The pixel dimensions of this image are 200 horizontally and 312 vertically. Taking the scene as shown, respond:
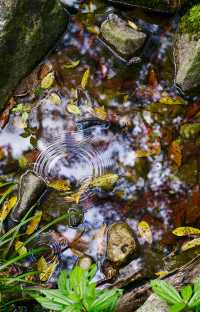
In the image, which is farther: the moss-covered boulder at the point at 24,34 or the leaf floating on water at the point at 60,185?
the moss-covered boulder at the point at 24,34

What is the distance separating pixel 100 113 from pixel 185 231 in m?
1.47

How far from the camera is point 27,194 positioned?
395cm

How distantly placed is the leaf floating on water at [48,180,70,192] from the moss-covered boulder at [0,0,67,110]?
103 centimetres

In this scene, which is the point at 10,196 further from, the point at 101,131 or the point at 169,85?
the point at 169,85

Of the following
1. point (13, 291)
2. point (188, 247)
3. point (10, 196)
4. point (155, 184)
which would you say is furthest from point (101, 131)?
point (13, 291)

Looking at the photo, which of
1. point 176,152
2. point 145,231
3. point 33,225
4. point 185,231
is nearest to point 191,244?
point 185,231

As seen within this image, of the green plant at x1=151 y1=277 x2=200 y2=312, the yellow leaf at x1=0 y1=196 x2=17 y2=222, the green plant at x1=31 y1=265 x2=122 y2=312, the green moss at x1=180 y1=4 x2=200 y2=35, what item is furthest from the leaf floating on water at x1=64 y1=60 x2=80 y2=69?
the green plant at x1=151 y1=277 x2=200 y2=312

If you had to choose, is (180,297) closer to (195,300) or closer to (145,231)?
(195,300)

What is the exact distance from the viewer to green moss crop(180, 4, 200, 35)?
169 inches

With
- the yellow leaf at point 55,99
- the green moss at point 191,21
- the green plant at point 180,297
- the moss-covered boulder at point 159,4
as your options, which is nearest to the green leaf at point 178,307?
the green plant at point 180,297

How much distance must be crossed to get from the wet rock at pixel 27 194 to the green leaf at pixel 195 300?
6.32ft

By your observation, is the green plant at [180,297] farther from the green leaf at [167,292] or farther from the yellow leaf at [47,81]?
the yellow leaf at [47,81]

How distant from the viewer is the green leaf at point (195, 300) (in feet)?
7.99

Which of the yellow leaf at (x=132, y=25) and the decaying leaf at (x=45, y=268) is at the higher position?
the yellow leaf at (x=132, y=25)
